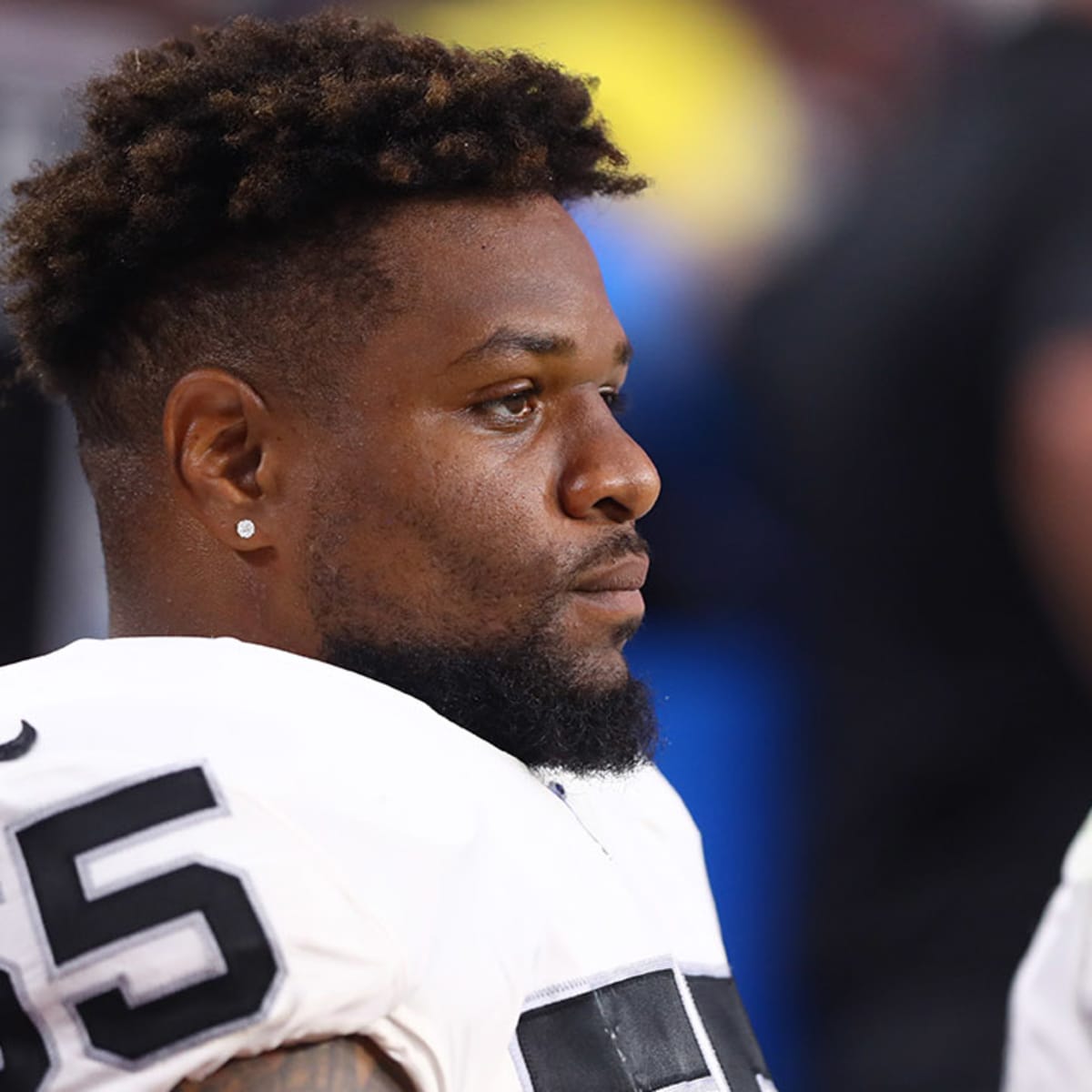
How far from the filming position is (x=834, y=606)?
3.22 meters

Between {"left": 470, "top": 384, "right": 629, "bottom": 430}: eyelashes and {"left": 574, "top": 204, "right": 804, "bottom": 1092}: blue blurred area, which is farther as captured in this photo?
{"left": 574, "top": 204, "right": 804, "bottom": 1092}: blue blurred area

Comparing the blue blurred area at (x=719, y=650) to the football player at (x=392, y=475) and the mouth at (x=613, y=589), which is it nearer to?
the football player at (x=392, y=475)

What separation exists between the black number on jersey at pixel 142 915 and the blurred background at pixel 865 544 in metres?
1.96

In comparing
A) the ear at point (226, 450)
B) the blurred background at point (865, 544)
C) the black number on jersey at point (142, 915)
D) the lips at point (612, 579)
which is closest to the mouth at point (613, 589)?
the lips at point (612, 579)

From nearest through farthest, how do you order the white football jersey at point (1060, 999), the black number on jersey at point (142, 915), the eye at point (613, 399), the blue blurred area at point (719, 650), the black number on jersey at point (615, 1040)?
the black number on jersey at point (142, 915) < the black number on jersey at point (615, 1040) < the eye at point (613, 399) < the white football jersey at point (1060, 999) < the blue blurred area at point (719, 650)

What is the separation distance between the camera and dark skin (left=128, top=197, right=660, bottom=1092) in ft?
5.20

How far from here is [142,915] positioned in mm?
1104

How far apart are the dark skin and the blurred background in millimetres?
1451

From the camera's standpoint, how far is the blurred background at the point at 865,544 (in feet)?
9.62

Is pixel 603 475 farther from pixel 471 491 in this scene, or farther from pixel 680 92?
pixel 680 92

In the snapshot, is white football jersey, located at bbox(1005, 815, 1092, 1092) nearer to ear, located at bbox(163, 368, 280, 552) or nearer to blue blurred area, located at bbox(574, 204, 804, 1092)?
blue blurred area, located at bbox(574, 204, 804, 1092)

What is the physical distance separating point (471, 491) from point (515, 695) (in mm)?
184

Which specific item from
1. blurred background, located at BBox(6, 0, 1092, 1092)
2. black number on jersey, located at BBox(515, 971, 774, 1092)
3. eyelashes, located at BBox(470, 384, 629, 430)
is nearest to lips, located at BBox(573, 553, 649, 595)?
eyelashes, located at BBox(470, 384, 629, 430)

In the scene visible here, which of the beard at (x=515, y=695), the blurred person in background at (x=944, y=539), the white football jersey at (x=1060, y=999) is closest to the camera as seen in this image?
the beard at (x=515, y=695)
